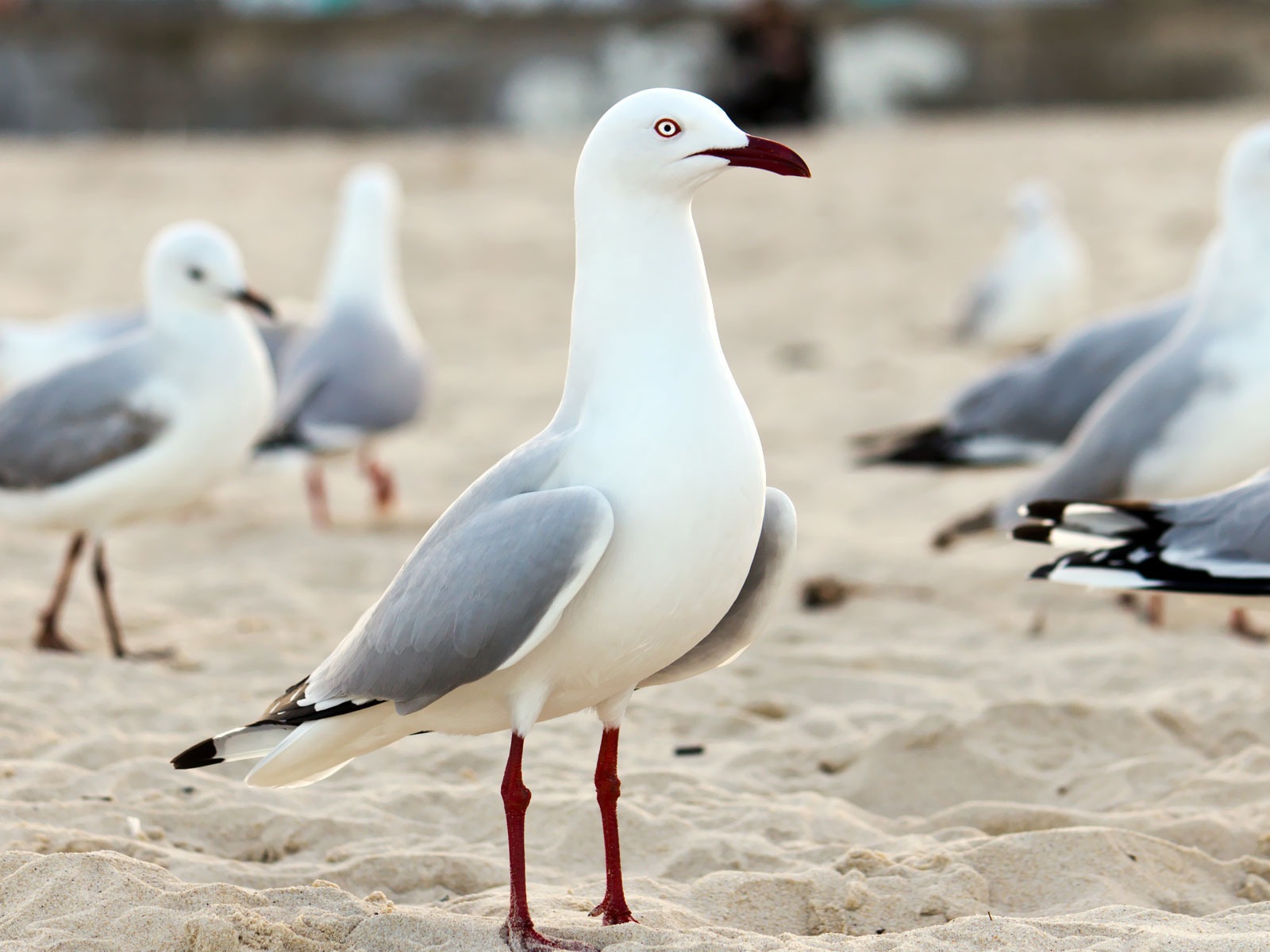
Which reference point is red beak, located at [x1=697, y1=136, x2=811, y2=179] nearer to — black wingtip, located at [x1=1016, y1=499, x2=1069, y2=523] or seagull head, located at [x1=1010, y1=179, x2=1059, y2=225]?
black wingtip, located at [x1=1016, y1=499, x2=1069, y2=523]

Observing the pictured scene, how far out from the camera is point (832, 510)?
261 inches

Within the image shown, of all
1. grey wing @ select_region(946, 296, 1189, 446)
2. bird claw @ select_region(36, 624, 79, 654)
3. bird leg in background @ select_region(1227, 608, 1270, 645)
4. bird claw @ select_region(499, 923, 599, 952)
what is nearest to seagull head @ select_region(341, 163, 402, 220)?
grey wing @ select_region(946, 296, 1189, 446)

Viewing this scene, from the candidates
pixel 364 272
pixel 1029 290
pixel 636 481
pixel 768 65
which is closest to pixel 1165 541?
pixel 636 481

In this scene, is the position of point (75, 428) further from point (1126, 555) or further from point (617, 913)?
point (1126, 555)

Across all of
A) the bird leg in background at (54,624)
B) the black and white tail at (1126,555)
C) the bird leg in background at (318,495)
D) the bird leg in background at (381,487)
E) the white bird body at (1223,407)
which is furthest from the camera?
the bird leg in background at (381,487)

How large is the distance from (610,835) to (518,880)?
0.70ft

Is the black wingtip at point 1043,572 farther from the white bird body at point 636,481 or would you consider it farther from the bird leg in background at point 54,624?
the bird leg in background at point 54,624

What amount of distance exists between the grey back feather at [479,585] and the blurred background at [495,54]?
549 inches

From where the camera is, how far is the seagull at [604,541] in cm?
245

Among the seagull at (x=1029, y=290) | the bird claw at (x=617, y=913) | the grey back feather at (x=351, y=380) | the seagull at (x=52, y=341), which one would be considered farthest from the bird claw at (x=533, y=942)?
the seagull at (x=1029, y=290)

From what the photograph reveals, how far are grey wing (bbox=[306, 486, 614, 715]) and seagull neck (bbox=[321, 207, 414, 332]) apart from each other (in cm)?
460

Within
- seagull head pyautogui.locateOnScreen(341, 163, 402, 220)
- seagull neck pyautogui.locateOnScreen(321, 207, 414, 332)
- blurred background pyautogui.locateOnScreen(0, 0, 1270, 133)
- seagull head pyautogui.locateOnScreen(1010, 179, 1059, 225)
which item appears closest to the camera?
seagull neck pyautogui.locateOnScreen(321, 207, 414, 332)

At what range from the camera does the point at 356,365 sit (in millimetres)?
6746

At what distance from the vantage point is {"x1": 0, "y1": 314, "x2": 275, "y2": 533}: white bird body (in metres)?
4.64
